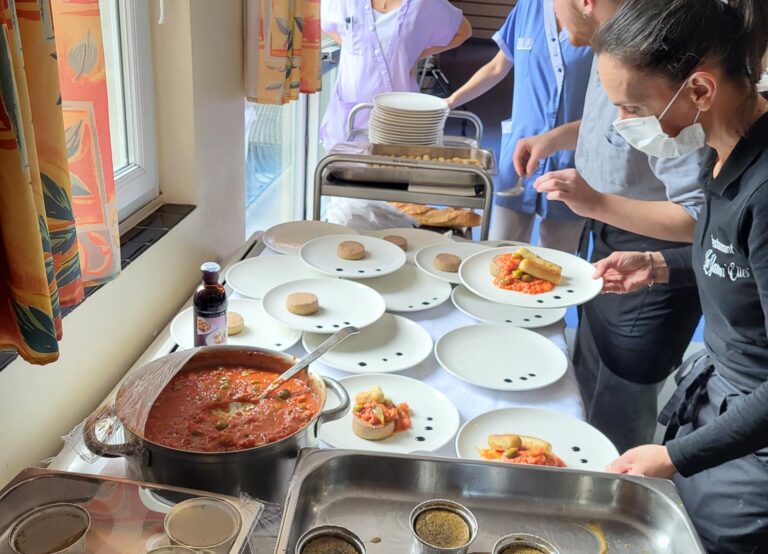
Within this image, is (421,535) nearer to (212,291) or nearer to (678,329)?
(212,291)

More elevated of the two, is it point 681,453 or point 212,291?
point 212,291

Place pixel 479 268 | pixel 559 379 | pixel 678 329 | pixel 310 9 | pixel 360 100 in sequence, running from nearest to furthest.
Result: pixel 559 379 < pixel 479 268 < pixel 678 329 < pixel 310 9 < pixel 360 100

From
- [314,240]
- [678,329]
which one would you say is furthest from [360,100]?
[678,329]

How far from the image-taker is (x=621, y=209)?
5.01 feet

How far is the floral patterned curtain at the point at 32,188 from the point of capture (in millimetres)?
673

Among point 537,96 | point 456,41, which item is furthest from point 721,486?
point 456,41

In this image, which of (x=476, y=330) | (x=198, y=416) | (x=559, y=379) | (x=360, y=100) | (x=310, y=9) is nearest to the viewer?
(x=198, y=416)

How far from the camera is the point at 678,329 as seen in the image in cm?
177

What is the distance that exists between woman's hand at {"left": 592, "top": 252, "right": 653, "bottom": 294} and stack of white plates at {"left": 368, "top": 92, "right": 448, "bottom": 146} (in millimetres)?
879

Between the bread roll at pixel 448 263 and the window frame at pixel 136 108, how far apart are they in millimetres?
682

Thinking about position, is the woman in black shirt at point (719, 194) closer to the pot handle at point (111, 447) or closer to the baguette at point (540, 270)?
the baguette at point (540, 270)

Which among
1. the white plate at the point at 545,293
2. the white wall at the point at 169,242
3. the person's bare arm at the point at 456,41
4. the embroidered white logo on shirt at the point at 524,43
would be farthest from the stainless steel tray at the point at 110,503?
the person's bare arm at the point at 456,41

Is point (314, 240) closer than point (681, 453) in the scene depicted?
No

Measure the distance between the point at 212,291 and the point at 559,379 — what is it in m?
0.63
